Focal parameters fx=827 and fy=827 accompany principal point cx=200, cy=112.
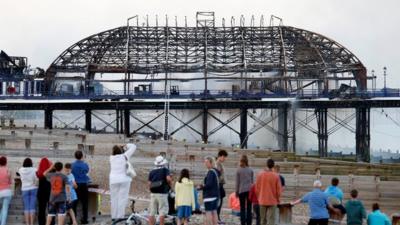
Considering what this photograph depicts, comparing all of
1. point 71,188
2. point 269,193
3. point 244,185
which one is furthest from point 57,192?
point 269,193

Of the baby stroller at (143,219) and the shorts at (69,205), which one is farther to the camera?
the shorts at (69,205)

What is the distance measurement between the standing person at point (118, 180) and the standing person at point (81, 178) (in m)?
1.27

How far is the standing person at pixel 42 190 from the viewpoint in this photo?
16.2 m

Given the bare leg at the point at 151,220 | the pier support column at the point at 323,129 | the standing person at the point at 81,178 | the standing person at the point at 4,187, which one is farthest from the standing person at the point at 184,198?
the pier support column at the point at 323,129

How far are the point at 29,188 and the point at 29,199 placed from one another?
0.23 metres

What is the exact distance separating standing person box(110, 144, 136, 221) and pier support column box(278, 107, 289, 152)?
5045cm

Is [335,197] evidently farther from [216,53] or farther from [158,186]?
[216,53]

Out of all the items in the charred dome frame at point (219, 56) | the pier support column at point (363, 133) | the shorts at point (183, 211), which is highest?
the charred dome frame at point (219, 56)

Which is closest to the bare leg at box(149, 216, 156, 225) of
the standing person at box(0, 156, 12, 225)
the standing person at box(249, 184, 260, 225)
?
the standing person at box(249, 184, 260, 225)

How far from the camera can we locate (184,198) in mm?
15633

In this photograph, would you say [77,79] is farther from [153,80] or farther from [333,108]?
[333,108]

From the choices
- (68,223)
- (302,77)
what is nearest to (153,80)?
(302,77)

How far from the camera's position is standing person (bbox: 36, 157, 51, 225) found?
53.3ft

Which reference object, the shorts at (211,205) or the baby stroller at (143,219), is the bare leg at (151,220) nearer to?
the baby stroller at (143,219)
